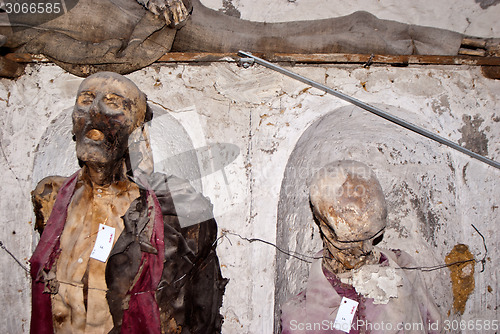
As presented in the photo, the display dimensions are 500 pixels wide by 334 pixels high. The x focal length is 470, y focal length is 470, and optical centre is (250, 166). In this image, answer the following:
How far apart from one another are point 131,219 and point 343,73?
126cm

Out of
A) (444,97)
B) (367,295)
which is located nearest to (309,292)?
(367,295)

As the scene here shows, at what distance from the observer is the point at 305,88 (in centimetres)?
238

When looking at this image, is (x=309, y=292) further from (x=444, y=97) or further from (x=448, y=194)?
(x=444, y=97)

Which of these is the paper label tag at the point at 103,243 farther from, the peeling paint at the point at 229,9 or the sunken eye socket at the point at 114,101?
the peeling paint at the point at 229,9

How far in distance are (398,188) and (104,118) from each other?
167 centimetres

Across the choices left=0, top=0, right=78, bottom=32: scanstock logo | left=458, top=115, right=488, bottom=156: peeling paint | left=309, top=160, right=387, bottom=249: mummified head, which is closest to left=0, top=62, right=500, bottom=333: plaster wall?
left=458, top=115, right=488, bottom=156: peeling paint

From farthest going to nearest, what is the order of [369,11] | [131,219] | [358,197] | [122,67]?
[369,11]
[122,67]
[131,219]
[358,197]

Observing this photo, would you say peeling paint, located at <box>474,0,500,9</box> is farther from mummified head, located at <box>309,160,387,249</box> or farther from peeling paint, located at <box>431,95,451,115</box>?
mummified head, located at <box>309,160,387,249</box>

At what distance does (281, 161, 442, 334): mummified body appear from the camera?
1824mm

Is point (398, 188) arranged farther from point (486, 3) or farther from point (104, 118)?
point (104, 118)

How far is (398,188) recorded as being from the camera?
8.77 ft

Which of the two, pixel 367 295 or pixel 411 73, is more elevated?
pixel 411 73

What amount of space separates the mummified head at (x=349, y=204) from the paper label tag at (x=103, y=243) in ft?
2.79

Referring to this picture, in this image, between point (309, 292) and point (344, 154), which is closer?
point (309, 292)
